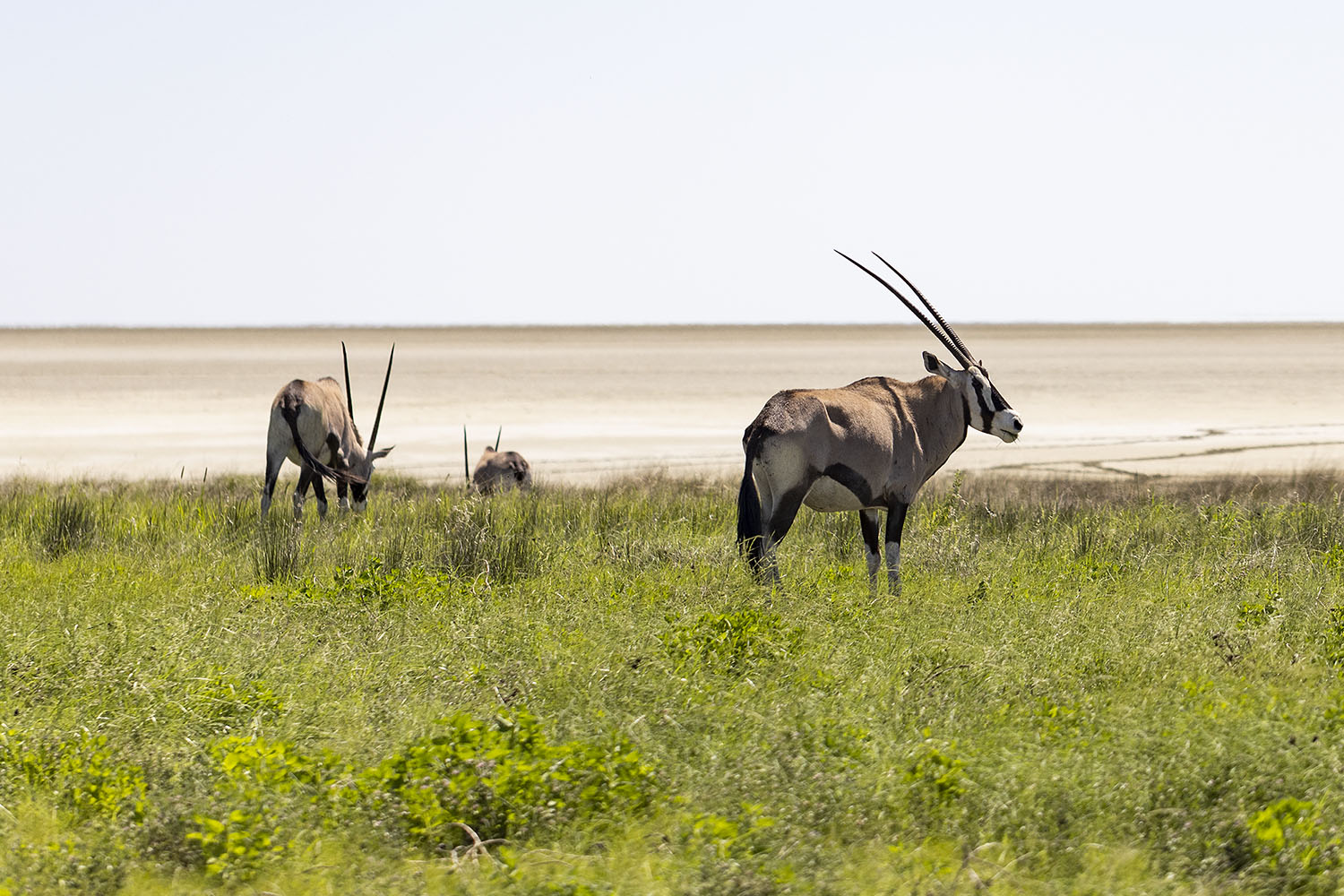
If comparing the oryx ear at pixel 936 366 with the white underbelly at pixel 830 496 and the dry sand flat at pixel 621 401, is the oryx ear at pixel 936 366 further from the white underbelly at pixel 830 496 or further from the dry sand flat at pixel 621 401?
the dry sand flat at pixel 621 401

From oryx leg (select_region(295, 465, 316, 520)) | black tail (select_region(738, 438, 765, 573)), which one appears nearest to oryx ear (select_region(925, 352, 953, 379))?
black tail (select_region(738, 438, 765, 573))

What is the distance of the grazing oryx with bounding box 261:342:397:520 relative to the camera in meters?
12.4

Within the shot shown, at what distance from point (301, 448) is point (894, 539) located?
20.7 feet

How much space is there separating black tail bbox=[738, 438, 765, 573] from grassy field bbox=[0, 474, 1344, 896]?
0.99 feet

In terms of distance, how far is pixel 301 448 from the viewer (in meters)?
12.4

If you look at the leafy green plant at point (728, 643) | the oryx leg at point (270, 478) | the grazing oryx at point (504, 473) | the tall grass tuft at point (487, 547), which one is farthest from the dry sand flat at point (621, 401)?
the leafy green plant at point (728, 643)

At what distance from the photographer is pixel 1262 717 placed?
211 inches

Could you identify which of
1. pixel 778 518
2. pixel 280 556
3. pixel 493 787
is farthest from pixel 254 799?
pixel 280 556

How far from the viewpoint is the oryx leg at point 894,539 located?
855 cm

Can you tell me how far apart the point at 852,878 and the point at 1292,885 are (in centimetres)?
143

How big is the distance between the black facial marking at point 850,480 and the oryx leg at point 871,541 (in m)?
0.27

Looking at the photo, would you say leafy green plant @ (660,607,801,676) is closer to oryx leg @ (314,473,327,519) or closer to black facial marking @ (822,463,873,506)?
black facial marking @ (822,463,873,506)

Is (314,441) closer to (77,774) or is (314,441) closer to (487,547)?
(487,547)

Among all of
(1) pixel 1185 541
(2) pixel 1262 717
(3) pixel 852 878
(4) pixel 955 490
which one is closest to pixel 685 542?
(4) pixel 955 490
